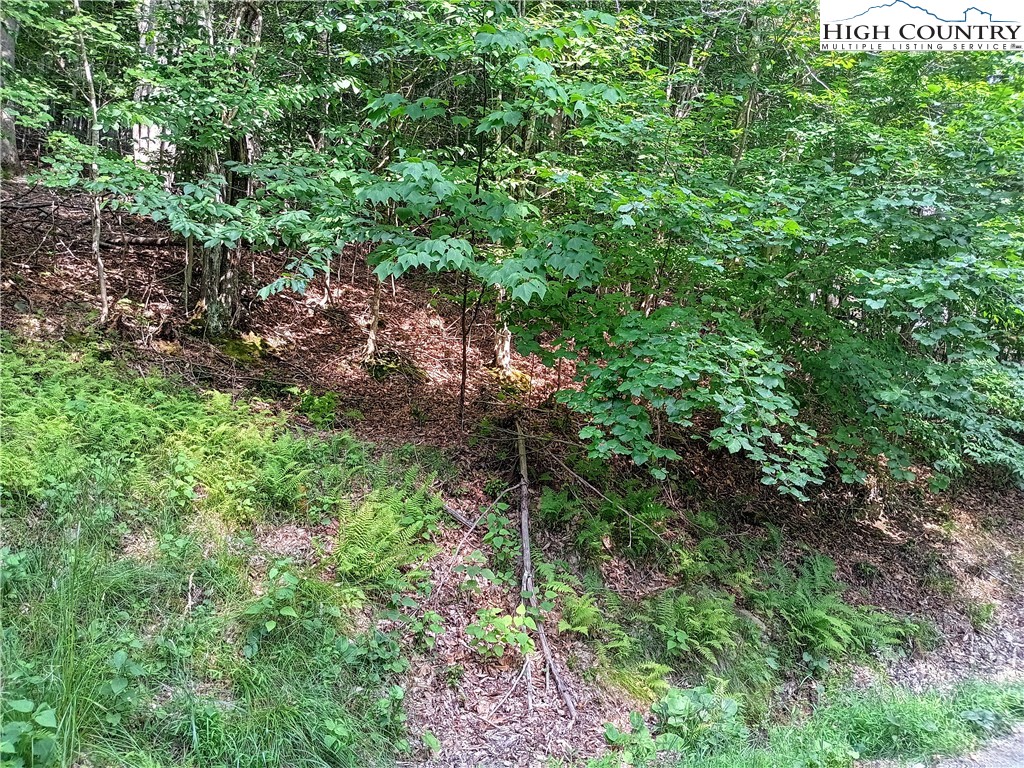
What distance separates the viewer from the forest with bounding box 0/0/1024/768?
3621mm

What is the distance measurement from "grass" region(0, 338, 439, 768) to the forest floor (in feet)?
0.66

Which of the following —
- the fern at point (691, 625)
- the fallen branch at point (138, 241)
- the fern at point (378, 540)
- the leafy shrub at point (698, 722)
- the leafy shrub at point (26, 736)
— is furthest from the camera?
the fallen branch at point (138, 241)

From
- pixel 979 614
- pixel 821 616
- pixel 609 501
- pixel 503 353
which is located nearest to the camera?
pixel 821 616

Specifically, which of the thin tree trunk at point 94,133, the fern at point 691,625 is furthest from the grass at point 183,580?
the fern at point 691,625

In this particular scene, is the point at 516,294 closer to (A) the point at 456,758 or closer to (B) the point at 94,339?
(A) the point at 456,758

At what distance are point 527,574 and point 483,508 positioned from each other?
2.84 ft

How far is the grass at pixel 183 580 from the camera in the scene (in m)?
2.90

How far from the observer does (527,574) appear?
483cm

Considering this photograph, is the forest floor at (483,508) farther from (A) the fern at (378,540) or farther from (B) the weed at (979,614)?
(A) the fern at (378,540)

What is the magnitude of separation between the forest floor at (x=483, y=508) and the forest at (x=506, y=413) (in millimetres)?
41

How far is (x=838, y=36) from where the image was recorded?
631 cm

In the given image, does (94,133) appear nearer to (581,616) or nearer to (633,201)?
(633,201)

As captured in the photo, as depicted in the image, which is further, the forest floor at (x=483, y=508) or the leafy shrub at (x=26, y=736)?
the forest floor at (x=483, y=508)

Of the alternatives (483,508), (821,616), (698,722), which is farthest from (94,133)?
(821,616)
